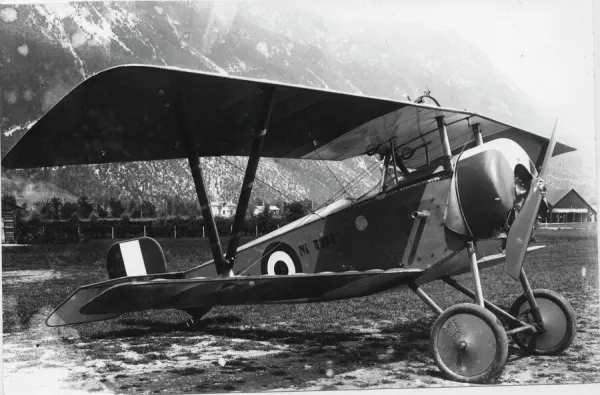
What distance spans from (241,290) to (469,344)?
1862 mm

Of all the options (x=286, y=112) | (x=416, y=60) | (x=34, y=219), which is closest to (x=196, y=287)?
(x=286, y=112)

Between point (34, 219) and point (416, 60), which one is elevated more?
point (416, 60)

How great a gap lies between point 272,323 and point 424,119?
10.9ft

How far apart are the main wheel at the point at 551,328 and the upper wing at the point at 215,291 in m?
1.40

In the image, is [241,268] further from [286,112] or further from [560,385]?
[560,385]

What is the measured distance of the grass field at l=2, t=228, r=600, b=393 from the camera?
187 inches

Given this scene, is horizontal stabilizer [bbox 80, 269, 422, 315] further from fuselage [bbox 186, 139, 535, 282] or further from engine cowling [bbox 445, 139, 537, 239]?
engine cowling [bbox 445, 139, 537, 239]

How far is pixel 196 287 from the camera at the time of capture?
425 centimetres

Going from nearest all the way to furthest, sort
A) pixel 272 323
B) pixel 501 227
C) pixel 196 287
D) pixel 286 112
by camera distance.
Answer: pixel 196 287 < pixel 501 227 < pixel 286 112 < pixel 272 323

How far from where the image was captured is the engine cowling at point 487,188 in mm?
4520

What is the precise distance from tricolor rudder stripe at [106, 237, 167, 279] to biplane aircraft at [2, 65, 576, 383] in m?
0.02

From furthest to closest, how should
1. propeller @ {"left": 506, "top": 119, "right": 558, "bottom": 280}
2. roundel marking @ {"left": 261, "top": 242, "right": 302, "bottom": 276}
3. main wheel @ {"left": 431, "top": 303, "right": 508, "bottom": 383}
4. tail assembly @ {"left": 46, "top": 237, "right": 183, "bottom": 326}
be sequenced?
tail assembly @ {"left": 46, "top": 237, "right": 183, "bottom": 326}
roundel marking @ {"left": 261, "top": 242, "right": 302, "bottom": 276}
propeller @ {"left": 506, "top": 119, "right": 558, "bottom": 280}
main wheel @ {"left": 431, "top": 303, "right": 508, "bottom": 383}

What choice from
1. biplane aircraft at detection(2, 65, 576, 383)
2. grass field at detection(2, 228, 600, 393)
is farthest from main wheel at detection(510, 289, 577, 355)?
grass field at detection(2, 228, 600, 393)

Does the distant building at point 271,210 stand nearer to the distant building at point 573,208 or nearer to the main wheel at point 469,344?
the distant building at point 573,208
